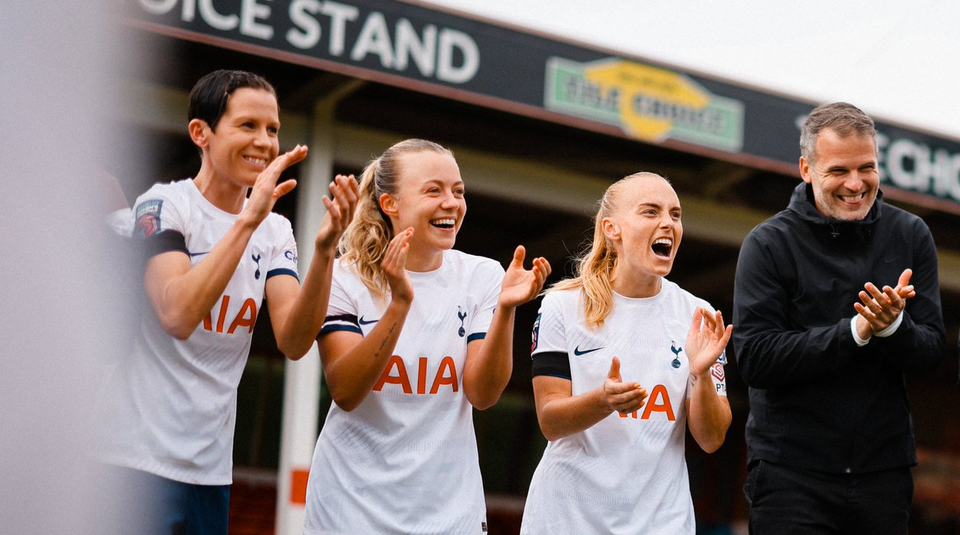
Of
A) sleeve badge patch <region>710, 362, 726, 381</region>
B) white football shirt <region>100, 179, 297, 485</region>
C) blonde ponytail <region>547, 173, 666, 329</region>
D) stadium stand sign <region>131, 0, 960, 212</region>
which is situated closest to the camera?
white football shirt <region>100, 179, 297, 485</region>

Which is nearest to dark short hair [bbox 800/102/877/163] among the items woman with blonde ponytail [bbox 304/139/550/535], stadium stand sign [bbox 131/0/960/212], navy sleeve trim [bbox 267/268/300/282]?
woman with blonde ponytail [bbox 304/139/550/535]

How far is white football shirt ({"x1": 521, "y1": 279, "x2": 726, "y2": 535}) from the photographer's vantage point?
336 cm

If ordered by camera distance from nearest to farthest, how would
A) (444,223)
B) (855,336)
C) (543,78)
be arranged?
(855,336), (444,223), (543,78)

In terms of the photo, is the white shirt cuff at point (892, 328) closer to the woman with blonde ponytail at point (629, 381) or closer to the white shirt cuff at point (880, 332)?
the white shirt cuff at point (880, 332)

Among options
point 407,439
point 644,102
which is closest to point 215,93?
point 407,439

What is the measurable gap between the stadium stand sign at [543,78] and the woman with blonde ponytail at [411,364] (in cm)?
276

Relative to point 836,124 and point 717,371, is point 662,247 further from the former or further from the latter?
point 836,124

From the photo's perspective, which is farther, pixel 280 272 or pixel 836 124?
pixel 836 124

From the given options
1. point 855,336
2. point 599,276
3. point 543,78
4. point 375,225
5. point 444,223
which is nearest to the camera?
point 855,336

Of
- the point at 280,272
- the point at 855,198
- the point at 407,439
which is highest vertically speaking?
the point at 855,198

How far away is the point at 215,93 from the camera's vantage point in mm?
3371

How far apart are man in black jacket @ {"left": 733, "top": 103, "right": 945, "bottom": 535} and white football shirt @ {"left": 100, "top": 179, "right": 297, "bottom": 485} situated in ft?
5.06

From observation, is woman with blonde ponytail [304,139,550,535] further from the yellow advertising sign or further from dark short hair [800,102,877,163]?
the yellow advertising sign

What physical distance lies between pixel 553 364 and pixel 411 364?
18.6 inches
